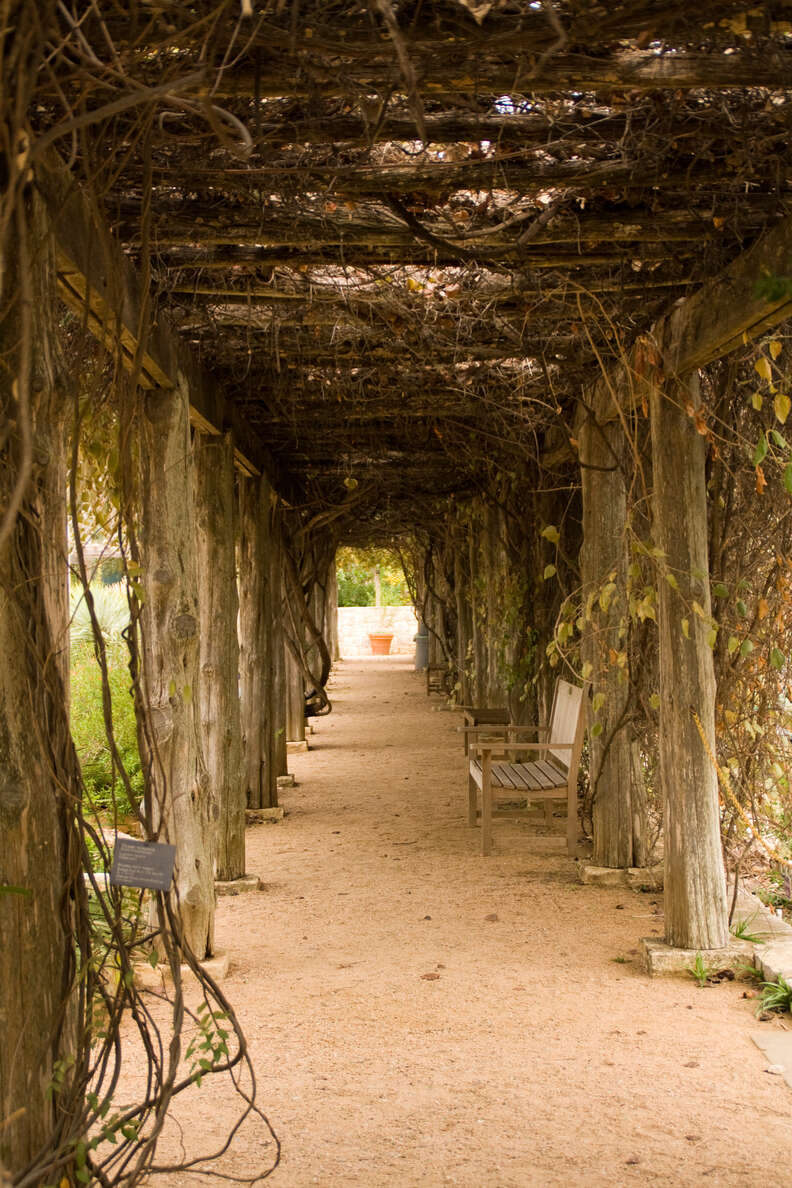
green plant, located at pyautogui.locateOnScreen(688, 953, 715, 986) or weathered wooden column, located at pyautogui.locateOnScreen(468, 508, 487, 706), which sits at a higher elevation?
weathered wooden column, located at pyautogui.locateOnScreen(468, 508, 487, 706)

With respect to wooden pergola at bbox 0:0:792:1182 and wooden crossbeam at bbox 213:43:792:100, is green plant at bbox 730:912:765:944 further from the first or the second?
wooden crossbeam at bbox 213:43:792:100

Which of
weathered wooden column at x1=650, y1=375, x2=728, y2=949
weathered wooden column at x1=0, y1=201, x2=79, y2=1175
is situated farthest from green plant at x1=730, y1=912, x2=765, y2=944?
weathered wooden column at x1=0, y1=201, x2=79, y2=1175

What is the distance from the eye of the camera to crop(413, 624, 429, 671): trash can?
2103cm

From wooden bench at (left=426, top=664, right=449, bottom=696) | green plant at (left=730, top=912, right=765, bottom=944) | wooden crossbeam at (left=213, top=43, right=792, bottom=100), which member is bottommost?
green plant at (left=730, top=912, right=765, bottom=944)

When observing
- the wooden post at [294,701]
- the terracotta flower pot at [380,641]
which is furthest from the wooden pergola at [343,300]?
the terracotta flower pot at [380,641]

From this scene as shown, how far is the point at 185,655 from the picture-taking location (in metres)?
4.39

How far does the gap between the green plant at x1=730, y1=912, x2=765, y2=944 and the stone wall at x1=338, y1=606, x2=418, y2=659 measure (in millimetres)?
24631

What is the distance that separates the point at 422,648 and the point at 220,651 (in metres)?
15.6

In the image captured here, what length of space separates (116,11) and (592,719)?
4.60 m

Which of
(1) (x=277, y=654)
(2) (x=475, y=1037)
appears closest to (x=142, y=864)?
(2) (x=475, y=1037)

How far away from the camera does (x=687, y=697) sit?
4430 millimetres

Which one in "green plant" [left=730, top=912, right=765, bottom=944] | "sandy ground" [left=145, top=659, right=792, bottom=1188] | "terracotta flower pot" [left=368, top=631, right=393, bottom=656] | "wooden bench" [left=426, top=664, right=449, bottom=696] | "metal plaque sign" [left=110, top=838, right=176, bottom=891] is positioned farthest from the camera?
"terracotta flower pot" [left=368, top=631, right=393, bottom=656]

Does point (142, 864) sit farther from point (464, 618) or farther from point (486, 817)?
point (464, 618)

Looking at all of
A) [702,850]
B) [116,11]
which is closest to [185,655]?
[702,850]
